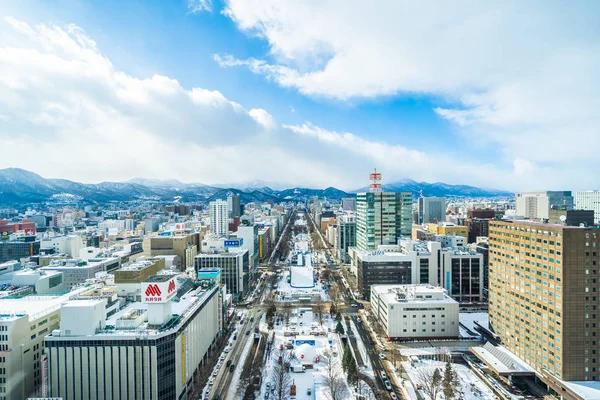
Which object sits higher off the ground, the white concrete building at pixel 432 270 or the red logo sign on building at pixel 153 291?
the red logo sign on building at pixel 153 291

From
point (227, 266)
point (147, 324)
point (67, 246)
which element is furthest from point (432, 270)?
point (67, 246)

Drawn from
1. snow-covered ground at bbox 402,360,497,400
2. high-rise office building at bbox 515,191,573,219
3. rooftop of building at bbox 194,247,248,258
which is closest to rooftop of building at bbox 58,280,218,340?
snow-covered ground at bbox 402,360,497,400

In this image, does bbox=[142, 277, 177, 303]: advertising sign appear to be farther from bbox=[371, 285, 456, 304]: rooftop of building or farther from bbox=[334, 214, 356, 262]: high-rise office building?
bbox=[334, 214, 356, 262]: high-rise office building

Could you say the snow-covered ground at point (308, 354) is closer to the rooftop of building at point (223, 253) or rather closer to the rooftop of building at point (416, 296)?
the rooftop of building at point (416, 296)

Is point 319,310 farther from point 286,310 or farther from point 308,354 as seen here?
point 308,354

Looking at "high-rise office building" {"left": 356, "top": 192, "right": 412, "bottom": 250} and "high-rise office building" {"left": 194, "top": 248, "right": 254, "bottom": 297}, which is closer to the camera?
"high-rise office building" {"left": 194, "top": 248, "right": 254, "bottom": 297}

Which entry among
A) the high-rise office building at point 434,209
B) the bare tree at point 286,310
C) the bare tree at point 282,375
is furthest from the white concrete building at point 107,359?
the high-rise office building at point 434,209
